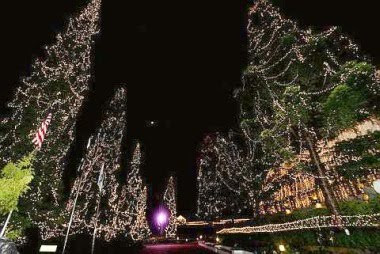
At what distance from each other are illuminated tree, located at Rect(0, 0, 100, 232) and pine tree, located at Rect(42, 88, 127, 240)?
5181 mm

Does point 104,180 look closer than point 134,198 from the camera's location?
Yes

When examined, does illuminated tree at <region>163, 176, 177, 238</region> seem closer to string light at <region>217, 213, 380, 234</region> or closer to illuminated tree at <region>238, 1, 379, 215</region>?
illuminated tree at <region>238, 1, 379, 215</region>

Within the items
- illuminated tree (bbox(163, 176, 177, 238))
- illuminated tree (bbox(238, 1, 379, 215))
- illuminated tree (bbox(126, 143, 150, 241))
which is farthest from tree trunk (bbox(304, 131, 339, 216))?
illuminated tree (bbox(163, 176, 177, 238))

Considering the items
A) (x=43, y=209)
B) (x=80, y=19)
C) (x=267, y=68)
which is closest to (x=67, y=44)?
(x=80, y=19)

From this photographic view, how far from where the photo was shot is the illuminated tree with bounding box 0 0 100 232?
14641mm

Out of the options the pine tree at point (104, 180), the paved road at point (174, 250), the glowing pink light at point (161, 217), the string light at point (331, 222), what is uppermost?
the glowing pink light at point (161, 217)

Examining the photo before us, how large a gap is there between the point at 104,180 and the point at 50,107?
14.1m

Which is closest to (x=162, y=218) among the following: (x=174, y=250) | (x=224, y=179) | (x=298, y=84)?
(x=224, y=179)

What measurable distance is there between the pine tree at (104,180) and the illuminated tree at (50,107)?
5.18 meters

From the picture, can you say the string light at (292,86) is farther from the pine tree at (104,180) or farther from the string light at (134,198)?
the string light at (134,198)

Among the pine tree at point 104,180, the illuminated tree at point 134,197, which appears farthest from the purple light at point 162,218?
the pine tree at point 104,180

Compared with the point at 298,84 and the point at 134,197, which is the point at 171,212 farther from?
the point at 298,84

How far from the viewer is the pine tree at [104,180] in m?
25.0

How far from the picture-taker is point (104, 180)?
2875 centimetres
